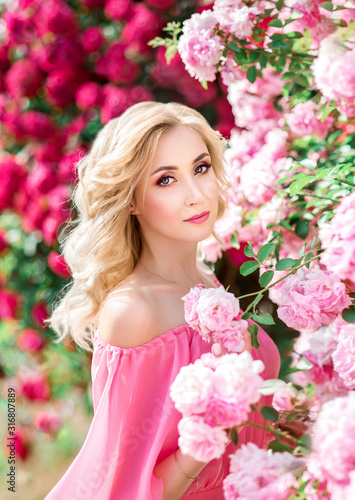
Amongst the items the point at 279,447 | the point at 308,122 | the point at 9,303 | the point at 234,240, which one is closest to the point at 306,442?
the point at 279,447

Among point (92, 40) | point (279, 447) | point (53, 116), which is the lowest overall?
point (53, 116)

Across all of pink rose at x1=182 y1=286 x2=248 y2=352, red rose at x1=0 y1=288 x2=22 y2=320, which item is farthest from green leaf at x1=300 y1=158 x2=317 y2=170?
red rose at x1=0 y1=288 x2=22 y2=320

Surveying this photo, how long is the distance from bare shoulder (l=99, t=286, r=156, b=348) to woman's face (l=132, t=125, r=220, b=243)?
21 cm

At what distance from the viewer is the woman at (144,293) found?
4.51 feet

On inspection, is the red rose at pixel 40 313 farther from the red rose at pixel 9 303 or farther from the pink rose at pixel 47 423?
the pink rose at pixel 47 423

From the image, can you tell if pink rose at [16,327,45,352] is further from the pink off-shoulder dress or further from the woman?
the pink off-shoulder dress

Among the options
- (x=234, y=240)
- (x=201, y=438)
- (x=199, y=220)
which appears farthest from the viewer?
(x=234, y=240)

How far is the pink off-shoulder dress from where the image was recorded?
1366 millimetres

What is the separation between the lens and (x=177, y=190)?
148cm

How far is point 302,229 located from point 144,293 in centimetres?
48

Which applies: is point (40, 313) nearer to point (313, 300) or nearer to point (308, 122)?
point (308, 122)

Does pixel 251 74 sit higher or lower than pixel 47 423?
higher

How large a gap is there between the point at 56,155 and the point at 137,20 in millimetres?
753

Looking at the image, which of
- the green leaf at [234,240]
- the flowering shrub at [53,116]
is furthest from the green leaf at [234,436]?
the flowering shrub at [53,116]
